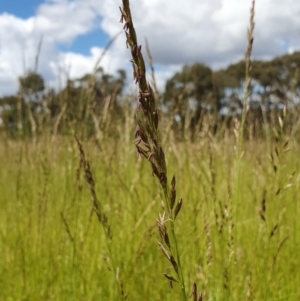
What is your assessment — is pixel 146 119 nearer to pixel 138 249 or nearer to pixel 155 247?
pixel 138 249

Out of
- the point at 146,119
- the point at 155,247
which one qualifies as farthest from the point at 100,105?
the point at 146,119

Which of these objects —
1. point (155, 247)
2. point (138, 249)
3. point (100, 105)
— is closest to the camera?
point (138, 249)

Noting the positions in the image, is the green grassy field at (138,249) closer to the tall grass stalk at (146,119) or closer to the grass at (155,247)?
the grass at (155,247)

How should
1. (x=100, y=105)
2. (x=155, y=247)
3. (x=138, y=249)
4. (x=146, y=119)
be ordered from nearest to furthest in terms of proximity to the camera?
(x=146, y=119)
(x=138, y=249)
(x=155, y=247)
(x=100, y=105)

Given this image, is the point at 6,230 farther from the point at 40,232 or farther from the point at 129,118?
the point at 129,118

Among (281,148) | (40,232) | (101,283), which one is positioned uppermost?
(281,148)

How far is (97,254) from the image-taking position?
7.20ft

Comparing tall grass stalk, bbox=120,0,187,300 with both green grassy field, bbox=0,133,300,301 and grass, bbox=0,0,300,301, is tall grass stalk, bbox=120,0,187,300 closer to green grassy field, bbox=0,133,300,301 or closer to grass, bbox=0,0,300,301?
grass, bbox=0,0,300,301

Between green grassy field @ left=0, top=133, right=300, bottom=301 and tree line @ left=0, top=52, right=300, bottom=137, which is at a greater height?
tree line @ left=0, top=52, right=300, bottom=137

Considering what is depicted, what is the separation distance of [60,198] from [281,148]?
2.01 meters

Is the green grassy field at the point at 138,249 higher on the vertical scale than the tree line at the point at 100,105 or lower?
lower

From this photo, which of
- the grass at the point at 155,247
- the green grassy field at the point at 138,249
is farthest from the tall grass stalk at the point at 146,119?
the green grassy field at the point at 138,249

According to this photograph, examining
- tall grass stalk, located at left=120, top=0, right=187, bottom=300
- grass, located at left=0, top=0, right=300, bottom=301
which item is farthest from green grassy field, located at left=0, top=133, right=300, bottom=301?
tall grass stalk, located at left=120, top=0, right=187, bottom=300

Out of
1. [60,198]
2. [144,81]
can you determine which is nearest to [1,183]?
[60,198]
